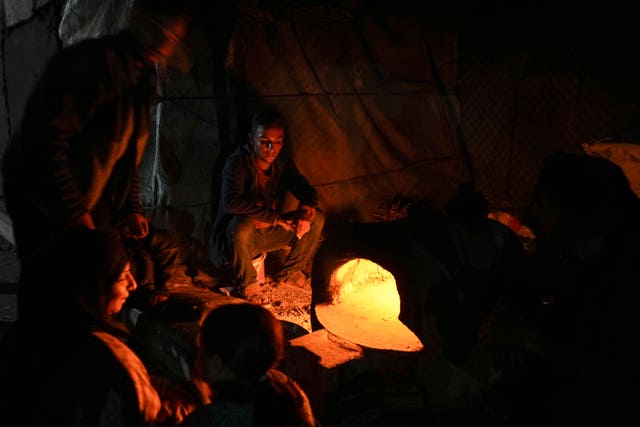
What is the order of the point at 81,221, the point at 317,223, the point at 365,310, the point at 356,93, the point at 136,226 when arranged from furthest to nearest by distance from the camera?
the point at 356,93, the point at 317,223, the point at 365,310, the point at 136,226, the point at 81,221

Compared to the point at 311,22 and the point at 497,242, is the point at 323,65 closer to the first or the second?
the point at 311,22

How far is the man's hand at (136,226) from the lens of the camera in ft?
12.7

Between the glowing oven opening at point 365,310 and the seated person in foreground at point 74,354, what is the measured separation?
1.86m

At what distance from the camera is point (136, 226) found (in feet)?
12.8

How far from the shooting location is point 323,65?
6246 millimetres

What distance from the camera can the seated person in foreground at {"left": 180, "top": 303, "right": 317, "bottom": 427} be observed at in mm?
2158

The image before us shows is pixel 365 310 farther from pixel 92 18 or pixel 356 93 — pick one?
pixel 92 18

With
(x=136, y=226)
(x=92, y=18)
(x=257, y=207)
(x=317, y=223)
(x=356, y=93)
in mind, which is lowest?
(x=317, y=223)

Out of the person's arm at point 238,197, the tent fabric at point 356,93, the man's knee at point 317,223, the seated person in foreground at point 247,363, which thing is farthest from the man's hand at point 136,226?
the tent fabric at point 356,93

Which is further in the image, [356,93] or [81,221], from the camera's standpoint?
[356,93]

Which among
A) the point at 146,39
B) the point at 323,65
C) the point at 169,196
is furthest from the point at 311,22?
the point at 146,39

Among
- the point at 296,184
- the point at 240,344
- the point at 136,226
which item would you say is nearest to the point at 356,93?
the point at 296,184

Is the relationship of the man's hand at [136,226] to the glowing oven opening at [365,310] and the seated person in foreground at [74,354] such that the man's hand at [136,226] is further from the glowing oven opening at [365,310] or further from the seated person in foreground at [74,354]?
the glowing oven opening at [365,310]

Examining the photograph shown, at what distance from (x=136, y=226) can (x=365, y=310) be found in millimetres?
1990
